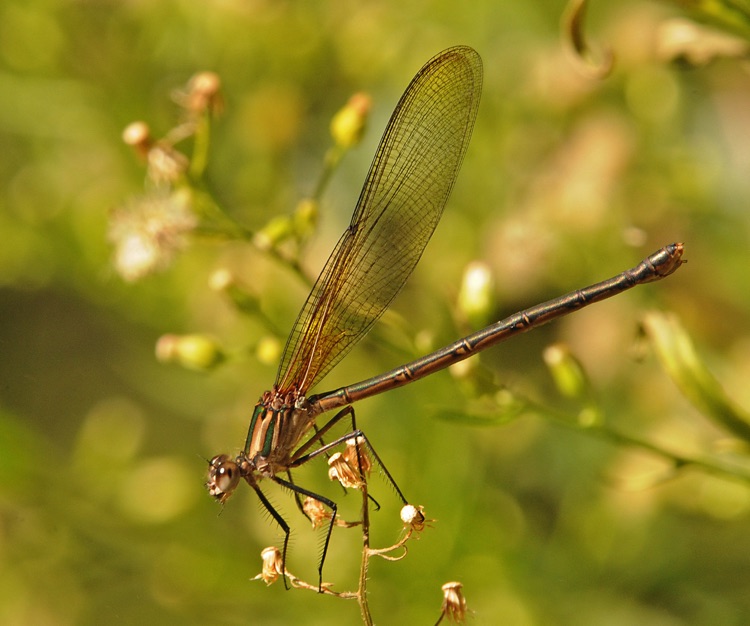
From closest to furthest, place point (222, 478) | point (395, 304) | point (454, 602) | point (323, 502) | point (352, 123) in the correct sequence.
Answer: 1. point (454, 602)
2. point (323, 502)
3. point (222, 478)
4. point (352, 123)
5. point (395, 304)

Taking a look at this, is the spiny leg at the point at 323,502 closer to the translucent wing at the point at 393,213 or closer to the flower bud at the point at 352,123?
the translucent wing at the point at 393,213

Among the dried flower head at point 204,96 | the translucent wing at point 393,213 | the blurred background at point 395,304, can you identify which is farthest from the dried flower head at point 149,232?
the translucent wing at point 393,213

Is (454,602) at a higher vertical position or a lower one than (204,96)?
lower

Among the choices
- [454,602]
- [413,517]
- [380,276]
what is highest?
[380,276]

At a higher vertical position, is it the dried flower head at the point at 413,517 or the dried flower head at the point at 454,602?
the dried flower head at the point at 413,517

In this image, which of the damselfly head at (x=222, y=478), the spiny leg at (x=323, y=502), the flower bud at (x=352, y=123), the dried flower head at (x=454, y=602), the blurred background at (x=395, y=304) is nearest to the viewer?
the dried flower head at (x=454, y=602)

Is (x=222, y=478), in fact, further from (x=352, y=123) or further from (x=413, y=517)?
(x=352, y=123)

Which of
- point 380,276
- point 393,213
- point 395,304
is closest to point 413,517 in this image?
point 380,276

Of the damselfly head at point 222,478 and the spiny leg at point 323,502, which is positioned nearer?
the spiny leg at point 323,502
